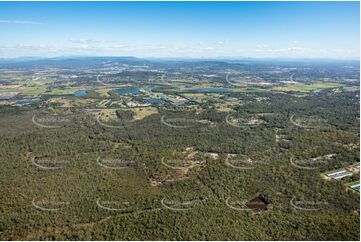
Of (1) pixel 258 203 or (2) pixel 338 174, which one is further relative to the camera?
(2) pixel 338 174

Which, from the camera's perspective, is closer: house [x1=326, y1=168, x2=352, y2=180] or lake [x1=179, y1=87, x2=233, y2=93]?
house [x1=326, y1=168, x2=352, y2=180]

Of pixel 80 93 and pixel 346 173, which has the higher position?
pixel 80 93

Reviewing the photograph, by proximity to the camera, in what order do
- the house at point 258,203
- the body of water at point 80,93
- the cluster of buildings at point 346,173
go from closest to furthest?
the house at point 258,203 → the cluster of buildings at point 346,173 → the body of water at point 80,93

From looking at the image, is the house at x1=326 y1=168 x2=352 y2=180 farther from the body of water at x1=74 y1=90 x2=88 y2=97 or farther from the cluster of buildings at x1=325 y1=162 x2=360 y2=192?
the body of water at x1=74 y1=90 x2=88 y2=97

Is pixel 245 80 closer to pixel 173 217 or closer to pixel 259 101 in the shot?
pixel 259 101

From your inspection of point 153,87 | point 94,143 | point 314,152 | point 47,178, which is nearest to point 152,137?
point 94,143

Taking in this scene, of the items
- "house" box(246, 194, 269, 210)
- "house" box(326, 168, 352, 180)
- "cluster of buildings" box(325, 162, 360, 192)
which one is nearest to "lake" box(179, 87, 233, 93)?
"cluster of buildings" box(325, 162, 360, 192)

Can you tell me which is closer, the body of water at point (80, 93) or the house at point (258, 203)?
the house at point (258, 203)

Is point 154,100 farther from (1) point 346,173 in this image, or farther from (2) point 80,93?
(1) point 346,173

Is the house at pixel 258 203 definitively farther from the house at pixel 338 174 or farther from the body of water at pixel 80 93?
the body of water at pixel 80 93

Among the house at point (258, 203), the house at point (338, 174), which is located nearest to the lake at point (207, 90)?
the house at point (338, 174)

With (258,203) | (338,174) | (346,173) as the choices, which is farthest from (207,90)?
(258,203)
